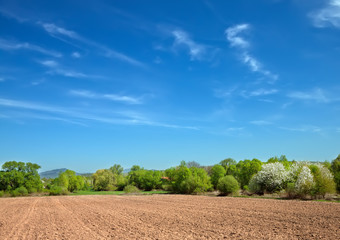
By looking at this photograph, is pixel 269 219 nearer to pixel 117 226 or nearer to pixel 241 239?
pixel 241 239

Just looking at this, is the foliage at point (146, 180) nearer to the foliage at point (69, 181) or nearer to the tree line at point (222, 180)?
the tree line at point (222, 180)

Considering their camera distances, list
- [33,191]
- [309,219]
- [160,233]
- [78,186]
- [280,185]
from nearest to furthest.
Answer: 1. [160,233]
2. [309,219]
3. [280,185]
4. [33,191]
5. [78,186]

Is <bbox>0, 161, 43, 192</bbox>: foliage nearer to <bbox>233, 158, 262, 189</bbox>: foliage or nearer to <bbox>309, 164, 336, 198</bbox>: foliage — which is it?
<bbox>233, 158, 262, 189</bbox>: foliage

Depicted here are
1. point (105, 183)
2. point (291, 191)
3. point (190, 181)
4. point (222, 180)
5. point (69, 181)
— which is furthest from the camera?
point (105, 183)

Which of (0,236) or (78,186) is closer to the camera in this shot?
(0,236)

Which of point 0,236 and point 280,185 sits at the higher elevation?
point 280,185

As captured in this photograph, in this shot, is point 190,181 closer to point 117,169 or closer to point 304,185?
point 304,185

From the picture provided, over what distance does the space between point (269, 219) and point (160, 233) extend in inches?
378

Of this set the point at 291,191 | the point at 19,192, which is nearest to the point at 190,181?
the point at 291,191

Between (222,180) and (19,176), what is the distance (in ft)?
212

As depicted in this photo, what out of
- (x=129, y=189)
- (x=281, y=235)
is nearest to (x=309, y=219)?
(x=281, y=235)

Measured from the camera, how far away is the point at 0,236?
20141 mm

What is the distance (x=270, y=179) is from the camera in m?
54.5

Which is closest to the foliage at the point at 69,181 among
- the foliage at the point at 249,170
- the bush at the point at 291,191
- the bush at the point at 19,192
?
the bush at the point at 19,192
